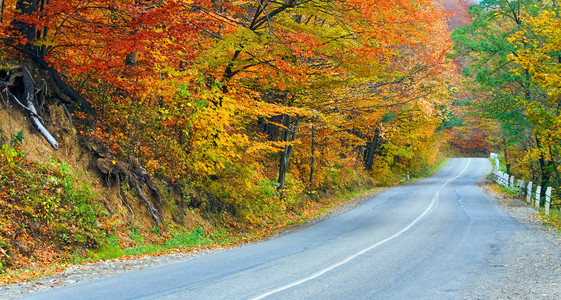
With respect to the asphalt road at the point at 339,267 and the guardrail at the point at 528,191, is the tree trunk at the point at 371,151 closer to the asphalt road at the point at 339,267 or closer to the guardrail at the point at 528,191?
the guardrail at the point at 528,191

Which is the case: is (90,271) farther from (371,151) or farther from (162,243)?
(371,151)

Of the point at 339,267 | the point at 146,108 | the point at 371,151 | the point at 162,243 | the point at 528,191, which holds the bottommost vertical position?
the point at 528,191

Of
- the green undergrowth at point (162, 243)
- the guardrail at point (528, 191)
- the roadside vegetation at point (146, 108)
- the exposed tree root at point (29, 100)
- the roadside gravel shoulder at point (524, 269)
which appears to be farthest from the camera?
the guardrail at point (528, 191)

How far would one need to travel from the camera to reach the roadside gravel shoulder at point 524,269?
7.43 metres

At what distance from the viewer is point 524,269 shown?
9297 millimetres

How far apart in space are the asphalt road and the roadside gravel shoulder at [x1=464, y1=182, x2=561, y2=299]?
25 centimetres

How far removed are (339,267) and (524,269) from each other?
139 inches

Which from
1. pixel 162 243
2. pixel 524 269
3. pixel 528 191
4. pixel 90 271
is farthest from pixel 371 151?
pixel 90 271

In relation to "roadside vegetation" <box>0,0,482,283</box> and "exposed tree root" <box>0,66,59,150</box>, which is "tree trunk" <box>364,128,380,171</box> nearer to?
"roadside vegetation" <box>0,0,482,283</box>

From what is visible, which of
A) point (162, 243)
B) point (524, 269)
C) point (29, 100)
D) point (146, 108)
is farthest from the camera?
point (146, 108)

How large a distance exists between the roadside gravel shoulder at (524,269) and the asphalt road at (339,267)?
0.80 feet

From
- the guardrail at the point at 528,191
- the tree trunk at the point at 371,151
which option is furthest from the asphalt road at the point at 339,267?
the tree trunk at the point at 371,151

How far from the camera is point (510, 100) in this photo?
23047mm

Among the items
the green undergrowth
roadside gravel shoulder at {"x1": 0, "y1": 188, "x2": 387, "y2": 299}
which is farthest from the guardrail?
roadside gravel shoulder at {"x1": 0, "y1": 188, "x2": 387, "y2": 299}
